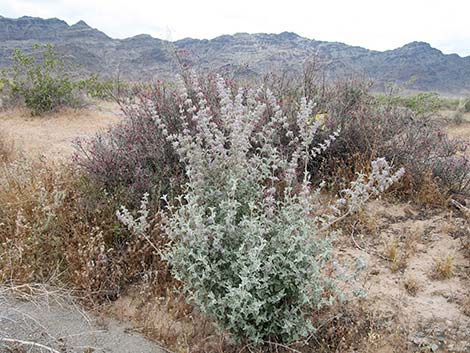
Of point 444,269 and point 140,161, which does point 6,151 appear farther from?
point 444,269

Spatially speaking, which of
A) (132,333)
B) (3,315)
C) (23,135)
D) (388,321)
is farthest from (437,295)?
(23,135)

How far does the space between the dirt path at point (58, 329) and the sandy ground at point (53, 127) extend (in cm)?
360

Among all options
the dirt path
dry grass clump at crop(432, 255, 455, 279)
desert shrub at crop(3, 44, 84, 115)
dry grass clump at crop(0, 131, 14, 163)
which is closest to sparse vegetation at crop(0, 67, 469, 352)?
dry grass clump at crop(432, 255, 455, 279)

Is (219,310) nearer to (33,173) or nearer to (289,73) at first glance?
(33,173)

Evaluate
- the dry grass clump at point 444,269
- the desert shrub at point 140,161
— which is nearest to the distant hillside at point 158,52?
the desert shrub at point 140,161

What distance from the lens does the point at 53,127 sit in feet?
31.8

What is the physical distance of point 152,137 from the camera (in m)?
4.25

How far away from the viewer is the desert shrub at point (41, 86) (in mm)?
11273

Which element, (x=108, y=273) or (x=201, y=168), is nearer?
(x=201, y=168)

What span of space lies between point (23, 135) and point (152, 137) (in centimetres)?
552

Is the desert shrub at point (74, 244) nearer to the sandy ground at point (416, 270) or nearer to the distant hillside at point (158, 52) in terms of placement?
the sandy ground at point (416, 270)

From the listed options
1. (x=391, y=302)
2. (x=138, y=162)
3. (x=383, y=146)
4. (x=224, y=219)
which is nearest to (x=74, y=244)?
(x=138, y=162)

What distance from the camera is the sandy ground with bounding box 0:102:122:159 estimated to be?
23.7 ft

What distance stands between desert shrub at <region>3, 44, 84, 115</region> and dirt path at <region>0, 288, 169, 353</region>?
917 cm
